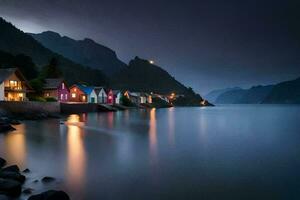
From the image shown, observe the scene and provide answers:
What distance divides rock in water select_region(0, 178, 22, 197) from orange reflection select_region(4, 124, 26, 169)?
7.15m

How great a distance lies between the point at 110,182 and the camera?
17.0 metres

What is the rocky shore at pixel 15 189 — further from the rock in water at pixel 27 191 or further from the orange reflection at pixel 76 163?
the orange reflection at pixel 76 163

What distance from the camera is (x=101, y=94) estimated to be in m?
122

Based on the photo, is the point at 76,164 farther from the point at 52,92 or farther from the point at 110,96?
the point at 110,96

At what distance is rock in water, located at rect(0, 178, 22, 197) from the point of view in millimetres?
13250

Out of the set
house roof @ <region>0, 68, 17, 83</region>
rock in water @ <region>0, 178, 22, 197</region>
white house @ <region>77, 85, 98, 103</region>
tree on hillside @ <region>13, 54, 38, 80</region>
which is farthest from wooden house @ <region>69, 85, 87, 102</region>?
rock in water @ <region>0, 178, 22, 197</region>

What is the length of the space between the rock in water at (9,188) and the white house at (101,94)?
106m

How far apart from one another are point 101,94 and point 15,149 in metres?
96.5

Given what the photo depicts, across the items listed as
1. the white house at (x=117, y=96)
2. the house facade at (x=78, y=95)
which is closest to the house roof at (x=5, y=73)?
the house facade at (x=78, y=95)

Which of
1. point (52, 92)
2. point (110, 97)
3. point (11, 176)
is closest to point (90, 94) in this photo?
point (110, 97)

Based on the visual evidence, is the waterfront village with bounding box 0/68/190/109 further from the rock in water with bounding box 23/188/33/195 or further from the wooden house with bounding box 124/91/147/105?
the rock in water with bounding box 23/188/33/195

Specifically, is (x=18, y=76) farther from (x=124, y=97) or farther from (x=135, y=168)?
(x=124, y=97)

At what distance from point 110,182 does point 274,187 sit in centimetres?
953

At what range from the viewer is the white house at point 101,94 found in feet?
391
